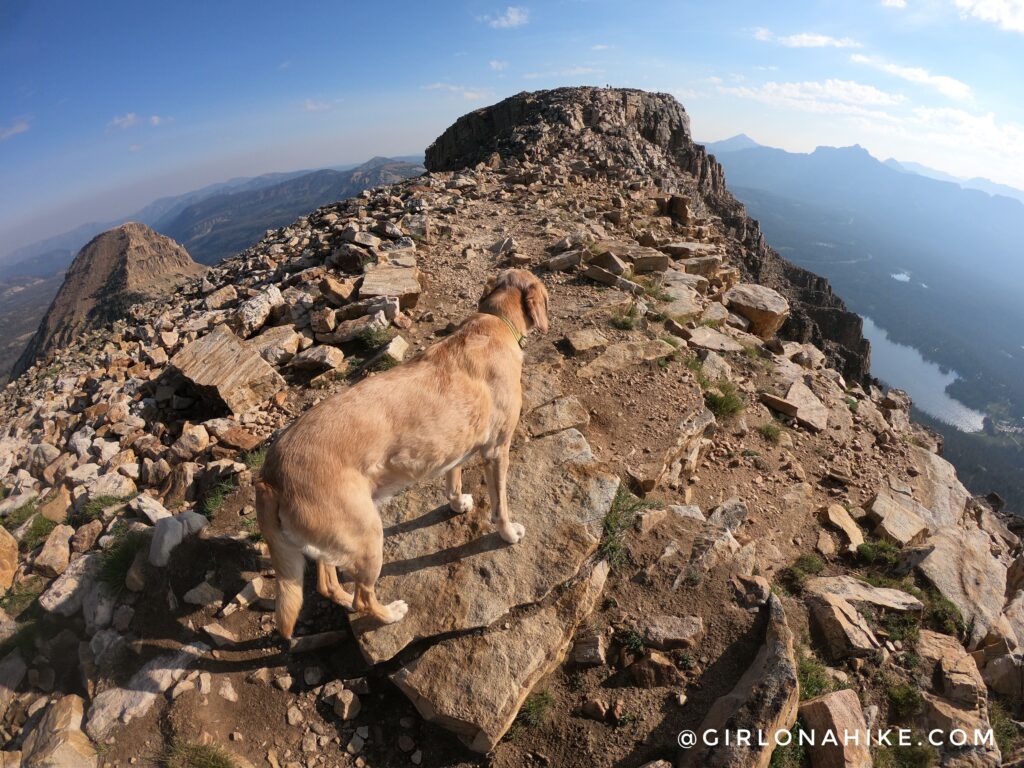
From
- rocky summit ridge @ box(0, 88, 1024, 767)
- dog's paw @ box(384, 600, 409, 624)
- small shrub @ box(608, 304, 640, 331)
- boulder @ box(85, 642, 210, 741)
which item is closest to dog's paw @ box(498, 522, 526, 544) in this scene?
rocky summit ridge @ box(0, 88, 1024, 767)

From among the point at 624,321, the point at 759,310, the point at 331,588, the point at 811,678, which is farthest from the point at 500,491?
the point at 759,310

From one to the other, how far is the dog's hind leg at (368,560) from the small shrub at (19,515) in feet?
16.5

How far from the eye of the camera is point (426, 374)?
13.4ft

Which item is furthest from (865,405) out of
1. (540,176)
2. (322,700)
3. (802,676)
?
(540,176)

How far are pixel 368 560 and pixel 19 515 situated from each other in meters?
5.61

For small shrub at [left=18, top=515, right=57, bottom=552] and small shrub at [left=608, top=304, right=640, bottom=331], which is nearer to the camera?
small shrub at [left=18, top=515, right=57, bottom=552]

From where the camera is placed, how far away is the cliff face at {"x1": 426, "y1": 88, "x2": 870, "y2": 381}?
2358cm

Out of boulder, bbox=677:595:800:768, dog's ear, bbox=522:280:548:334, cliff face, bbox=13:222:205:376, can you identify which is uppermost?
cliff face, bbox=13:222:205:376

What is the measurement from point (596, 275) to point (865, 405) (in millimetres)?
6982

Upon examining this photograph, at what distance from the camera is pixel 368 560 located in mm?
3744

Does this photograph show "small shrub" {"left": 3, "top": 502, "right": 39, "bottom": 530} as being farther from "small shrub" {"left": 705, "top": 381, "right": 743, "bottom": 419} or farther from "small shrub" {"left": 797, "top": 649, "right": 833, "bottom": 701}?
"small shrub" {"left": 705, "top": 381, "right": 743, "bottom": 419}

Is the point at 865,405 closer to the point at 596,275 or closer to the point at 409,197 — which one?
the point at 596,275

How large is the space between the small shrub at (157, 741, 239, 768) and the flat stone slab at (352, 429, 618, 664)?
1.14m

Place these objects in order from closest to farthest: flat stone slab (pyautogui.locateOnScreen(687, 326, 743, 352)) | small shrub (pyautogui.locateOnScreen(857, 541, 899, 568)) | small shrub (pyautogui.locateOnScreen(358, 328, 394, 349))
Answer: small shrub (pyautogui.locateOnScreen(857, 541, 899, 568))
small shrub (pyautogui.locateOnScreen(358, 328, 394, 349))
flat stone slab (pyautogui.locateOnScreen(687, 326, 743, 352))
